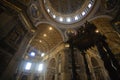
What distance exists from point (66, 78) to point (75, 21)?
28.4 ft

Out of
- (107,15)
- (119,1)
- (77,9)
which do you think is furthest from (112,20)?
(77,9)

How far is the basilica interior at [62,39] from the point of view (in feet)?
24.7

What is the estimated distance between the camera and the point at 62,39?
14.8 metres

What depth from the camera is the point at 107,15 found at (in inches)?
462

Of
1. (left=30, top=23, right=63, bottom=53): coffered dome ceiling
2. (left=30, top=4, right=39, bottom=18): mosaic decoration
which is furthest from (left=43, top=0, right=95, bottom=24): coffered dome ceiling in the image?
(left=30, top=4, right=39, bottom=18): mosaic decoration

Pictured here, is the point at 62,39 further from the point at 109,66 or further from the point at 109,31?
the point at 109,66

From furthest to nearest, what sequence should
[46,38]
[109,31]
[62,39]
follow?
[46,38]
[62,39]
[109,31]

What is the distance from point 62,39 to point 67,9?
5.76 meters

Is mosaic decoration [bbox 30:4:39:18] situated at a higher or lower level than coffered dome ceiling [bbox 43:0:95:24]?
lower

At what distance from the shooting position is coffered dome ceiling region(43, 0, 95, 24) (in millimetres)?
15141

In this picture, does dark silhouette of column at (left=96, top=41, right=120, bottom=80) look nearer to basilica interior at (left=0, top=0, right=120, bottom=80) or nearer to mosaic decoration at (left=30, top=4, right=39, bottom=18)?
basilica interior at (left=0, top=0, right=120, bottom=80)

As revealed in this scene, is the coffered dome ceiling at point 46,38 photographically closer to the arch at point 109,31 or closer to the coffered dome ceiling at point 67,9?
the coffered dome ceiling at point 67,9

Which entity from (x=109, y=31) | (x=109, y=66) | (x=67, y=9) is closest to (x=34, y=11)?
(x=67, y=9)

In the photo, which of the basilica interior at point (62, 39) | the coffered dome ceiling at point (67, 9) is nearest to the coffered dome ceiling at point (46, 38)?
the basilica interior at point (62, 39)
